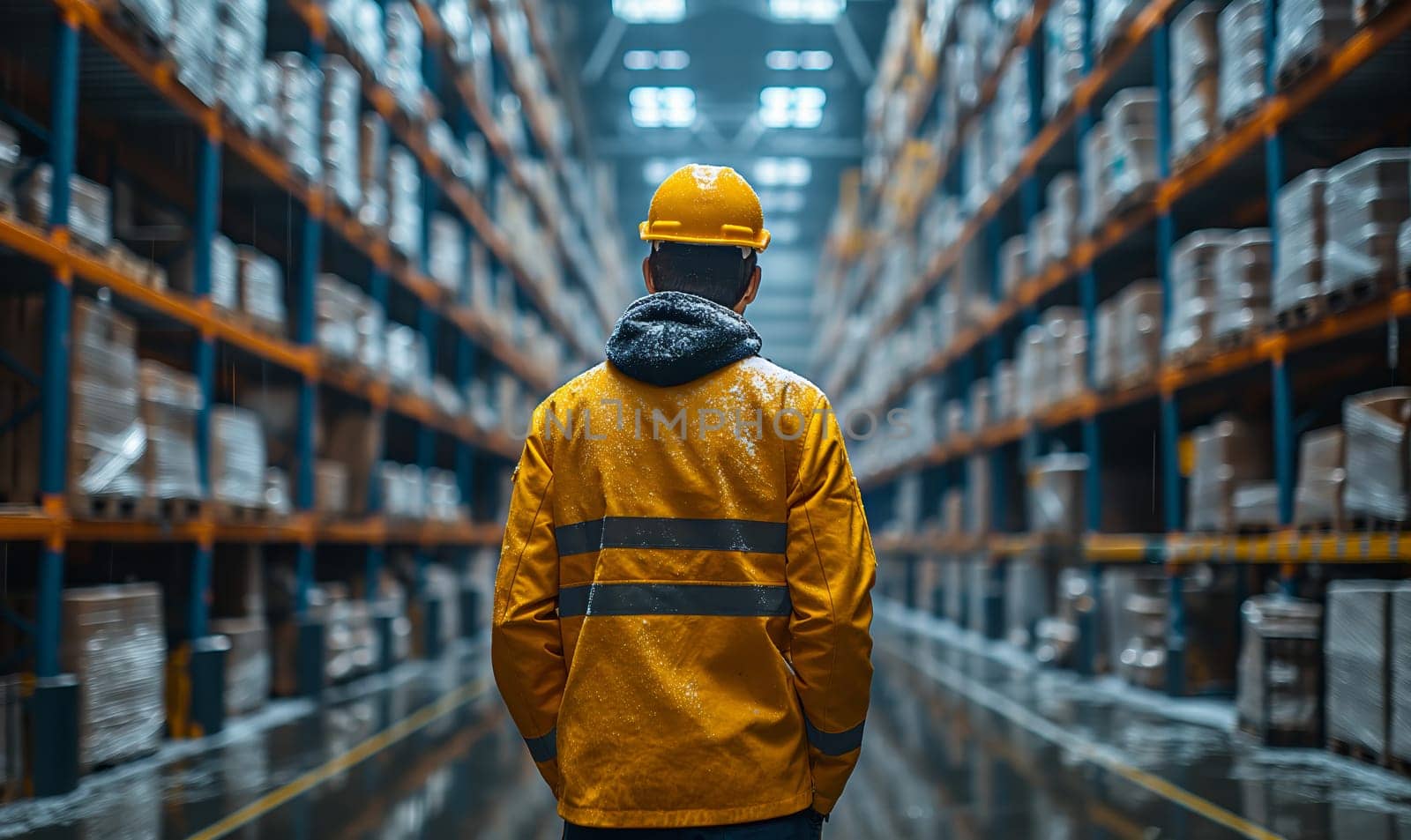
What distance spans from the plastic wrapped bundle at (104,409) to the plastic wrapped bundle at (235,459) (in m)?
1.03

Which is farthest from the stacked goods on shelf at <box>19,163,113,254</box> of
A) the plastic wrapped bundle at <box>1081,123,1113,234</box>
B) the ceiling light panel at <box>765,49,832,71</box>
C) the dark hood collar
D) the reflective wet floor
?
the ceiling light panel at <box>765,49,832,71</box>

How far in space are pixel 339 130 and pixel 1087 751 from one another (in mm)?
6955

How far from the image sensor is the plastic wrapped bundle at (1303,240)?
6.72 m

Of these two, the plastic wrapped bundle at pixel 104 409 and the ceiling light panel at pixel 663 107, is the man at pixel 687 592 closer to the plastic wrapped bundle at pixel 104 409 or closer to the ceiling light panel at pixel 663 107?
the plastic wrapped bundle at pixel 104 409

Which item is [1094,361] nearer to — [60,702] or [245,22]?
[245,22]

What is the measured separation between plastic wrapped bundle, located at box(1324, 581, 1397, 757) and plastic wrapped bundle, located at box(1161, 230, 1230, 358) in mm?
2287

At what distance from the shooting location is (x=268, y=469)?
874cm

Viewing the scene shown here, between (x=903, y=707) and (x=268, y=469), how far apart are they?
482 cm

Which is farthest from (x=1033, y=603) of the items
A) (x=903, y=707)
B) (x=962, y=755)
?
(x=962, y=755)

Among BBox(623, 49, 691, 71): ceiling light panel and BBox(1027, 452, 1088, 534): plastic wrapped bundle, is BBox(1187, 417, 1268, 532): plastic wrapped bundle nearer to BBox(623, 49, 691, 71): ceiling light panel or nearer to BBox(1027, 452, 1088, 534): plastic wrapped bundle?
BBox(1027, 452, 1088, 534): plastic wrapped bundle

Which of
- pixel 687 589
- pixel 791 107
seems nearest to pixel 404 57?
pixel 687 589

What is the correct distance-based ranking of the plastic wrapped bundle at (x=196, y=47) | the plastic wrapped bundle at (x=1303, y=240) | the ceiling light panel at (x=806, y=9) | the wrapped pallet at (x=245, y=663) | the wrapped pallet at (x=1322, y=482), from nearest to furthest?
the wrapped pallet at (x=1322, y=482) → the plastic wrapped bundle at (x=1303, y=240) → the plastic wrapped bundle at (x=196, y=47) → the wrapped pallet at (x=245, y=663) → the ceiling light panel at (x=806, y=9)

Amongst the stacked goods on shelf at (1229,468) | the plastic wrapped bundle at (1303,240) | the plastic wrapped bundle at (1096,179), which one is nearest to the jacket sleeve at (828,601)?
the plastic wrapped bundle at (1303,240)

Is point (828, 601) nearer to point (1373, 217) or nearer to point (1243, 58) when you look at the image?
point (1373, 217)
